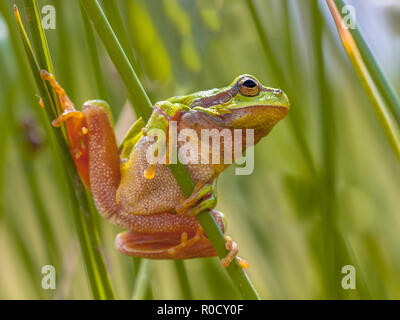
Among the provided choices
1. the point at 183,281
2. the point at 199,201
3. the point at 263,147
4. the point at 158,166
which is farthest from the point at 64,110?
the point at 263,147

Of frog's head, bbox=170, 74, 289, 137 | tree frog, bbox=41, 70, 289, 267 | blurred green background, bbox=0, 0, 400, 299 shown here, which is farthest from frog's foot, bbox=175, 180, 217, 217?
blurred green background, bbox=0, 0, 400, 299

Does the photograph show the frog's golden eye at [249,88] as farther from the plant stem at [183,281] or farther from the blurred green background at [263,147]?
the plant stem at [183,281]

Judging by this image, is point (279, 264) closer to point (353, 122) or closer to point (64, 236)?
point (353, 122)

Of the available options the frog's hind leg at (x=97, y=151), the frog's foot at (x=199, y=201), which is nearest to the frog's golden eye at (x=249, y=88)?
the frog's foot at (x=199, y=201)

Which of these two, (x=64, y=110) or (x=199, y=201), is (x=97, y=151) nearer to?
(x=64, y=110)

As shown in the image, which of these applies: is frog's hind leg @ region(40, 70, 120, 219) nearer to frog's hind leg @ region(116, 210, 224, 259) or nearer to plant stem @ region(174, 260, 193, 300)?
frog's hind leg @ region(116, 210, 224, 259)
